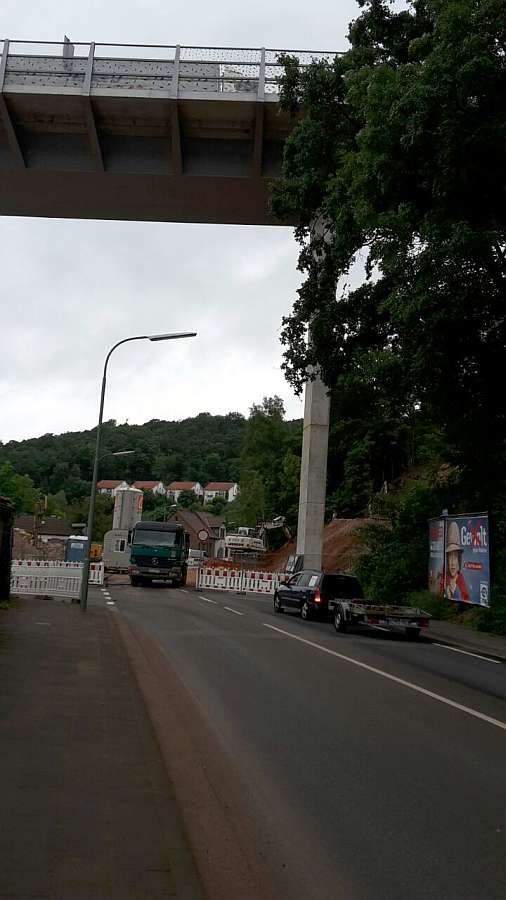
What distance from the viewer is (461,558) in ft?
76.6

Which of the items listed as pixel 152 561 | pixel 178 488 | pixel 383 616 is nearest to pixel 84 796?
pixel 383 616

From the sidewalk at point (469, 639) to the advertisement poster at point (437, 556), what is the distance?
1678 millimetres

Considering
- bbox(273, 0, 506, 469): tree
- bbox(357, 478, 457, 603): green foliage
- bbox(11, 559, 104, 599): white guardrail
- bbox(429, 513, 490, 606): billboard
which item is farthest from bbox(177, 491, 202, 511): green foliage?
bbox(273, 0, 506, 469): tree

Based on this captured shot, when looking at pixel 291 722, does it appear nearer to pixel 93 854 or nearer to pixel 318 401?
pixel 93 854

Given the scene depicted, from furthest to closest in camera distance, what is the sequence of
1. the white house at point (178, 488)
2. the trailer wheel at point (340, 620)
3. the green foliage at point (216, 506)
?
the white house at point (178, 488) → the green foliage at point (216, 506) → the trailer wheel at point (340, 620)

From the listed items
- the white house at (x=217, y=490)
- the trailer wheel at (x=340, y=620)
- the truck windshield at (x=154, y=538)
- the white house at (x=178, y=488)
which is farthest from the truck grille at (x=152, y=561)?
the white house at (x=217, y=490)

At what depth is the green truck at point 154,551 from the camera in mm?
40188

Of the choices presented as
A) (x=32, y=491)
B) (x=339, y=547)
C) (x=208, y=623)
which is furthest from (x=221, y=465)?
(x=208, y=623)

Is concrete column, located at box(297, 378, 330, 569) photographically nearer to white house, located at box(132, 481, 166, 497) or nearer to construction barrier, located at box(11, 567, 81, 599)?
construction barrier, located at box(11, 567, 81, 599)

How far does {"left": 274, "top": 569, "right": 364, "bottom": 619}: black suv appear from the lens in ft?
74.9

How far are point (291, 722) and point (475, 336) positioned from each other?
40.0 ft

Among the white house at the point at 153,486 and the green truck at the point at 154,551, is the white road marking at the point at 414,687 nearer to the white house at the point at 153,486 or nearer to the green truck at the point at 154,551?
the green truck at the point at 154,551

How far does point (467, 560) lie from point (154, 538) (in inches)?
809

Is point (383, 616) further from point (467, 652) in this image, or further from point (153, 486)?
point (153, 486)
